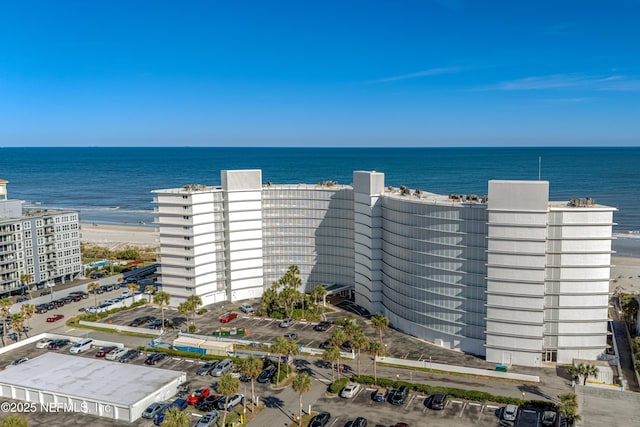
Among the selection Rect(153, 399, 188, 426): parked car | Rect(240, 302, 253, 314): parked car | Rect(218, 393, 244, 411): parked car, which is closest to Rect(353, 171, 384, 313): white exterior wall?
Rect(240, 302, 253, 314): parked car

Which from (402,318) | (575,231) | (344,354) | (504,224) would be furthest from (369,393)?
(575,231)

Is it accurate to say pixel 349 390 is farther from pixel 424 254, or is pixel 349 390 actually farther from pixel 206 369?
pixel 424 254

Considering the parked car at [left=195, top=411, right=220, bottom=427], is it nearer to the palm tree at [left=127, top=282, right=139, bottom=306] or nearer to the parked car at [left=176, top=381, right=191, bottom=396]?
the parked car at [left=176, top=381, right=191, bottom=396]

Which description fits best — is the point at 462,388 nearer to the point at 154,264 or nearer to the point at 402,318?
the point at 402,318

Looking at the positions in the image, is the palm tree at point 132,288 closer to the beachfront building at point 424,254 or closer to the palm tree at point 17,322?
the beachfront building at point 424,254

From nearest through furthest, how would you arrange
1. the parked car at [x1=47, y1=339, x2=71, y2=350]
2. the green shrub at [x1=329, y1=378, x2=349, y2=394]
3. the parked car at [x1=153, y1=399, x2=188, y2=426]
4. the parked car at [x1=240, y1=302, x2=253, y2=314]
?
the parked car at [x1=153, y1=399, x2=188, y2=426], the green shrub at [x1=329, y1=378, x2=349, y2=394], the parked car at [x1=47, y1=339, x2=71, y2=350], the parked car at [x1=240, y1=302, x2=253, y2=314]

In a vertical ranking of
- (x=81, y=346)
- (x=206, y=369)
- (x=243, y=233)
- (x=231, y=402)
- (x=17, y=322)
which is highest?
(x=243, y=233)

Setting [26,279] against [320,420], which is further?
[26,279]

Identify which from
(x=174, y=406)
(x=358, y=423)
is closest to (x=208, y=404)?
(x=174, y=406)
